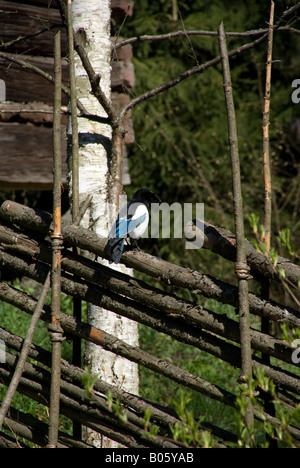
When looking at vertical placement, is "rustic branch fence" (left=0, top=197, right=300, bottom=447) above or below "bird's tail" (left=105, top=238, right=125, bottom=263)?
below

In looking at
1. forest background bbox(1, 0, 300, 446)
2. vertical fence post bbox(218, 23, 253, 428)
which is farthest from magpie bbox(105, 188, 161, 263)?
forest background bbox(1, 0, 300, 446)

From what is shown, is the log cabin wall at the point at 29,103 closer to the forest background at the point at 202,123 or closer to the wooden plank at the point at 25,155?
the wooden plank at the point at 25,155

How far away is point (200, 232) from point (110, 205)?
3.08 ft

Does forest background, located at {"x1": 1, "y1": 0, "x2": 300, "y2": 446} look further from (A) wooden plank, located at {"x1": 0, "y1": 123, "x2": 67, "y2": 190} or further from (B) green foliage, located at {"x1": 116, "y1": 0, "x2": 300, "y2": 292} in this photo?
(A) wooden plank, located at {"x1": 0, "y1": 123, "x2": 67, "y2": 190}

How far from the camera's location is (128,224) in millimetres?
3094

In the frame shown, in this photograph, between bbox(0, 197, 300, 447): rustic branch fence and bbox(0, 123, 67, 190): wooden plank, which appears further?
bbox(0, 123, 67, 190): wooden plank

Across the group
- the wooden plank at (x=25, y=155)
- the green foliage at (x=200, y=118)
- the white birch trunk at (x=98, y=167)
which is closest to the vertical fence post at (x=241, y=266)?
the white birch trunk at (x=98, y=167)

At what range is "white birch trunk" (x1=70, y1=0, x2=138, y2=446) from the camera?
350 cm

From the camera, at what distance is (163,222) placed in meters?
7.77

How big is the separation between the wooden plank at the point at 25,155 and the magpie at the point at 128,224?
5.90 feet

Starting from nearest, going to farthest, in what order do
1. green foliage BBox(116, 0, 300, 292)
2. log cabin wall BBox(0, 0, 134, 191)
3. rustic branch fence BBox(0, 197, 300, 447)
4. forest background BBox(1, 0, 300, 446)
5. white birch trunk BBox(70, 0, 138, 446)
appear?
rustic branch fence BBox(0, 197, 300, 447)
white birch trunk BBox(70, 0, 138, 446)
log cabin wall BBox(0, 0, 134, 191)
forest background BBox(1, 0, 300, 446)
green foliage BBox(116, 0, 300, 292)

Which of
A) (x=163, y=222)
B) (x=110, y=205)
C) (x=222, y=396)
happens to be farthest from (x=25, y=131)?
(x=222, y=396)

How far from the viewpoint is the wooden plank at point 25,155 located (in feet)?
17.0

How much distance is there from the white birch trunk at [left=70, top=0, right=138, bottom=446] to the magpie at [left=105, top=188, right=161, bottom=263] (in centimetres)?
26
